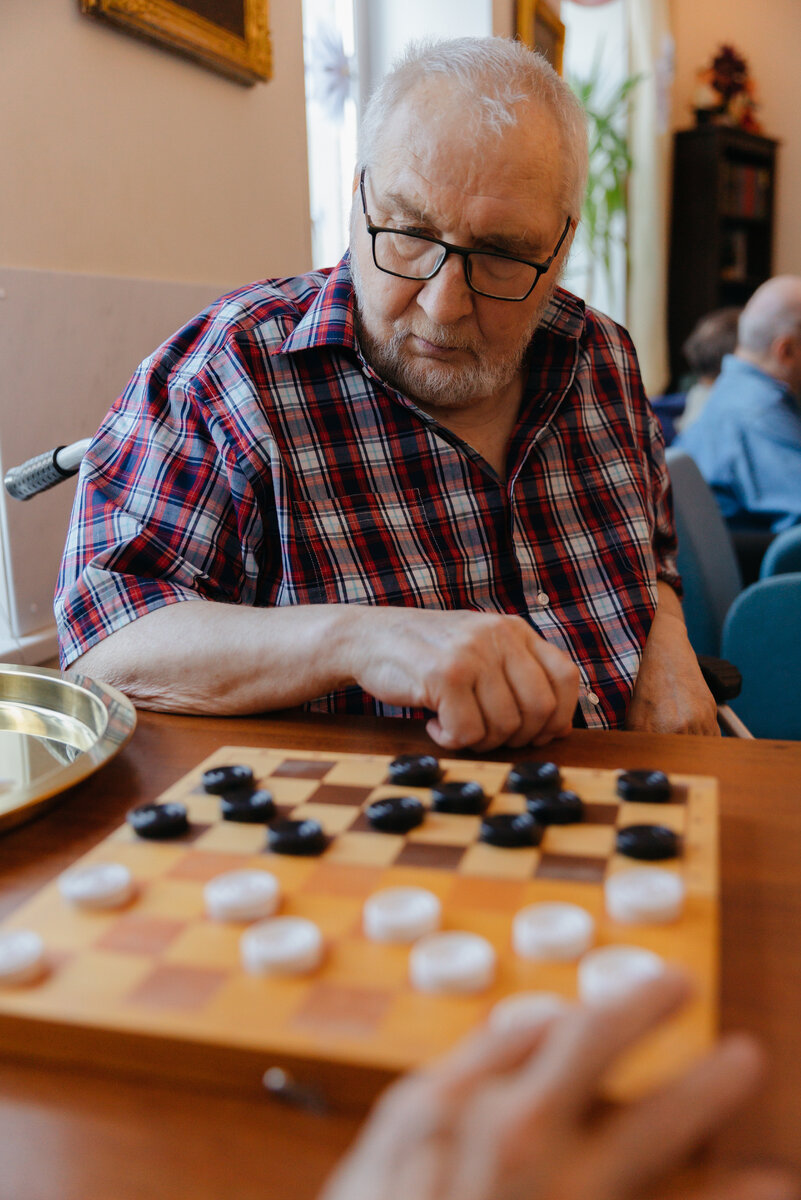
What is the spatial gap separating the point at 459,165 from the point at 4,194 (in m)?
0.64

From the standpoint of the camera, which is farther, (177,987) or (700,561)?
(700,561)

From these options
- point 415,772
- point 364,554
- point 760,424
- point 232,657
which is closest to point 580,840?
point 415,772

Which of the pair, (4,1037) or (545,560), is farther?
(545,560)

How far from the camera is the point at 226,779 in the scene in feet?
2.29

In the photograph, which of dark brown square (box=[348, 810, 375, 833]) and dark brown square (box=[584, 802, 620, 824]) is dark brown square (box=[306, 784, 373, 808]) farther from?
dark brown square (box=[584, 802, 620, 824])

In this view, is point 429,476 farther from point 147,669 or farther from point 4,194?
point 4,194

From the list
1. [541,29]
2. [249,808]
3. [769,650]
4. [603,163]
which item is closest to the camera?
[249,808]

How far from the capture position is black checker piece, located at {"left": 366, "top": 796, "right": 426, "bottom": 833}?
2.06 feet

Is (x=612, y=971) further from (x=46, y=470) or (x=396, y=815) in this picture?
(x=46, y=470)

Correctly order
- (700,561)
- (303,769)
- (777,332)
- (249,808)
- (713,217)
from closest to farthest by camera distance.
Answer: (249,808) < (303,769) < (700,561) < (777,332) < (713,217)

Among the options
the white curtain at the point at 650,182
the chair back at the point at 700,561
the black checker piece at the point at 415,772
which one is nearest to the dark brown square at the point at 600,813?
the black checker piece at the point at 415,772

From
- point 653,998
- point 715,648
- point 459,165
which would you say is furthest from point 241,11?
point 653,998

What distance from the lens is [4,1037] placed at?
1.51ft

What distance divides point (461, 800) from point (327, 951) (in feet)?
0.59
